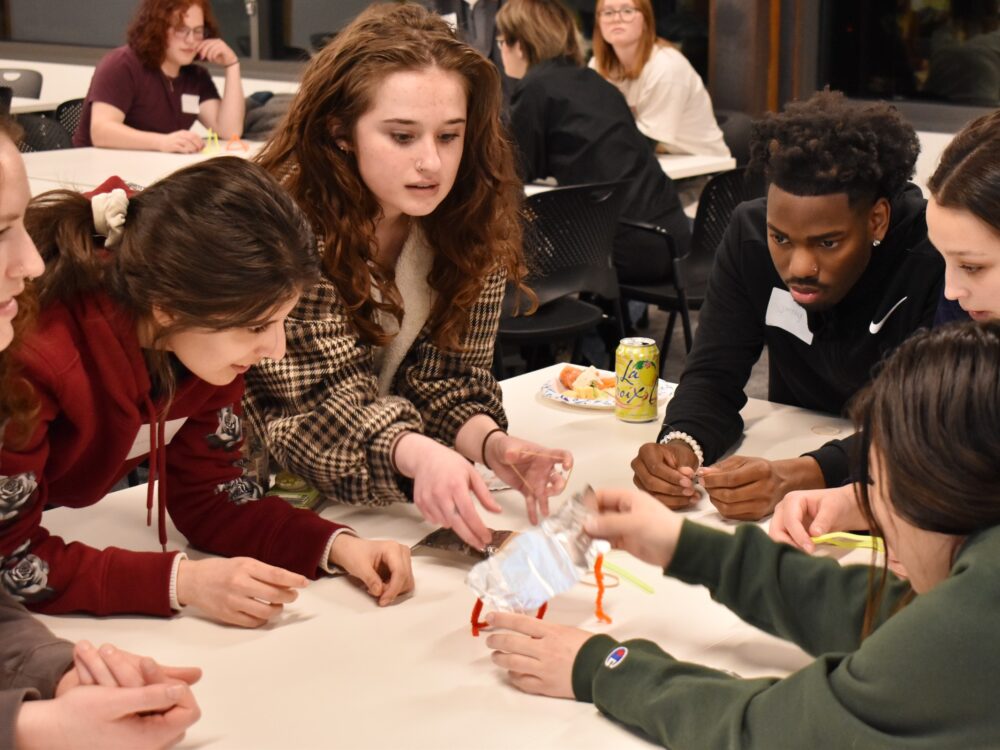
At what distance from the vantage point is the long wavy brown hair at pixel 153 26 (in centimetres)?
538

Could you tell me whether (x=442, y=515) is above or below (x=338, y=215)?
below

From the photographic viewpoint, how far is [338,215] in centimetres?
205

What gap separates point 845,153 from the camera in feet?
7.00

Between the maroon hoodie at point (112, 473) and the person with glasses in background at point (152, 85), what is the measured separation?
371 cm

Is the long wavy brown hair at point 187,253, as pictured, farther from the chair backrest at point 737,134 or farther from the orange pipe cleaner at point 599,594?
the chair backrest at point 737,134

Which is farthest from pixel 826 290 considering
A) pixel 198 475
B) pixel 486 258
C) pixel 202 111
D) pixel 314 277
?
pixel 202 111

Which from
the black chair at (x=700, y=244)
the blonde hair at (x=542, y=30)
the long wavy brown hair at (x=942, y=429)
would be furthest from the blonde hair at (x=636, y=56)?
the long wavy brown hair at (x=942, y=429)

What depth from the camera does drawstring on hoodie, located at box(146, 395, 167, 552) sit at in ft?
5.41

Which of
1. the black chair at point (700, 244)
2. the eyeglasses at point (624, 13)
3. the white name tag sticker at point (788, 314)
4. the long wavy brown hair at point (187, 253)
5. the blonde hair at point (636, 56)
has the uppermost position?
the eyeglasses at point (624, 13)

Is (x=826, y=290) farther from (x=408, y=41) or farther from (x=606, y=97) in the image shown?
(x=606, y=97)

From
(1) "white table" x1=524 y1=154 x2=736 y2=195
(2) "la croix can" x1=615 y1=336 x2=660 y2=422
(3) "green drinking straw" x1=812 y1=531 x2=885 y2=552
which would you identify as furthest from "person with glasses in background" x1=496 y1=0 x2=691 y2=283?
(3) "green drinking straw" x1=812 y1=531 x2=885 y2=552

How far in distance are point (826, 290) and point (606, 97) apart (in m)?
2.68

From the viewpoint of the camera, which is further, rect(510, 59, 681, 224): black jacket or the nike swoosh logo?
A: rect(510, 59, 681, 224): black jacket

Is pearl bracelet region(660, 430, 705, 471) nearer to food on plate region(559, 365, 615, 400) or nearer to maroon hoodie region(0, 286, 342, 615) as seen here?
food on plate region(559, 365, 615, 400)
